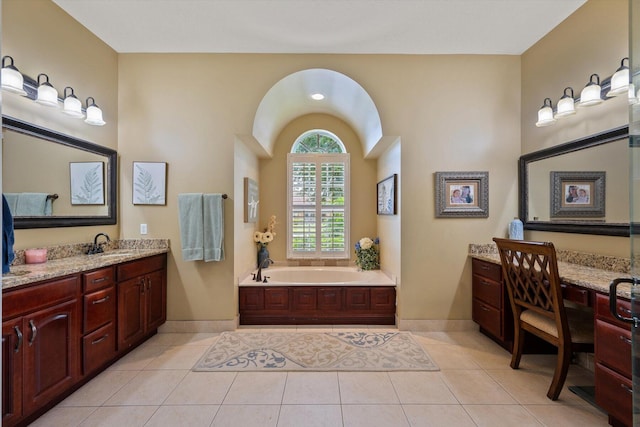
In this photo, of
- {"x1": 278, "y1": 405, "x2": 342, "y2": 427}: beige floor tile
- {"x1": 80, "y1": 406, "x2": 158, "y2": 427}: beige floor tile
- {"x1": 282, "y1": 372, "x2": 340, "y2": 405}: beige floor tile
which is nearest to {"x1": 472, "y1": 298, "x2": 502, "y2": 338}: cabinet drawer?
{"x1": 282, "y1": 372, "x2": 340, "y2": 405}: beige floor tile

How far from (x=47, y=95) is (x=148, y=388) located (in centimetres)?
244

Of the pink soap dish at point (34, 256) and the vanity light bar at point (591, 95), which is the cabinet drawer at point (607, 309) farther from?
the pink soap dish at point (34, 256)

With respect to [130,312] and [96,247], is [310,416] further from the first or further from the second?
[96,247]

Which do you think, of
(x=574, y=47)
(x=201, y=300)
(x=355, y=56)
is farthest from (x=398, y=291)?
(x=574, y=47)

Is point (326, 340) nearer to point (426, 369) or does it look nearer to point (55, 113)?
point (426, 369)

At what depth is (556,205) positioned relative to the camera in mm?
2965

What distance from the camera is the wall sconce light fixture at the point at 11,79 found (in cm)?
220

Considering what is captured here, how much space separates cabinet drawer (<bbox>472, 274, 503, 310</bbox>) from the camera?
2.96m

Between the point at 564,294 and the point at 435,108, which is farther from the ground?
the point at 435,108

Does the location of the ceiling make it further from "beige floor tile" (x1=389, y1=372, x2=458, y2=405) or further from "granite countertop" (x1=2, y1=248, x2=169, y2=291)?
"beige floor tile" (x1=389, y1=372, x2=458, y2=405)

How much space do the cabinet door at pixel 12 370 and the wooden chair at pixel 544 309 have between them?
340cm

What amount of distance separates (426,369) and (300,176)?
303cm

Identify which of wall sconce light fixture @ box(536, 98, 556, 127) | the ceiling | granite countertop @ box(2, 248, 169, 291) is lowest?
granite countertop @ box(2, 248, 169, 291)

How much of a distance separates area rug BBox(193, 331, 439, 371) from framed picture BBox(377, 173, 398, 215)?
1418 millimetres
